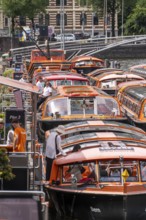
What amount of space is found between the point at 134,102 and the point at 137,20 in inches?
2936

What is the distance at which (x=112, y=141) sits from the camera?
1712 centimetres

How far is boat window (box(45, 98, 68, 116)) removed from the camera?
24.2 metres

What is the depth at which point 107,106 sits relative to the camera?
2491cm

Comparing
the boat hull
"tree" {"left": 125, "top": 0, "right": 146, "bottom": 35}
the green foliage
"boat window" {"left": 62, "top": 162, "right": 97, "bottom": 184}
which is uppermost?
"tree" {"left": 125, "top": 0, "right": 146, "bottom": 35}

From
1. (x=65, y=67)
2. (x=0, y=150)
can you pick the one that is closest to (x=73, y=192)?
(x=0, y=150)

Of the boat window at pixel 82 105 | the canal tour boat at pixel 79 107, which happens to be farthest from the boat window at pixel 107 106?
the boat window at pixel 82 105

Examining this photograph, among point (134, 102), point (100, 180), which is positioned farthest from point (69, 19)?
point (100, 180)

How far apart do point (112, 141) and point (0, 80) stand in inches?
143

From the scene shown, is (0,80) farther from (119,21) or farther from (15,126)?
(119,21)

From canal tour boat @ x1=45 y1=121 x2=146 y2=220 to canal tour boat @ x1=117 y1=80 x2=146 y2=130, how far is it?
8234 mm

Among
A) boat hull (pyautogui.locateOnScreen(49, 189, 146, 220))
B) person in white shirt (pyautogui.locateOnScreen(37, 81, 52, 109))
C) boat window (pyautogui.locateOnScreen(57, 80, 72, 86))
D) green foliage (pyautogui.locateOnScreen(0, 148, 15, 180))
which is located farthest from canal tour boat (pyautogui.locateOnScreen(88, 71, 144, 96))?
green foliage (pyautogui.locateOnScreen(0, 148, 15, 180))

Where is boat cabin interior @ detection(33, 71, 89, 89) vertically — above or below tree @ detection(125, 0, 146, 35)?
below

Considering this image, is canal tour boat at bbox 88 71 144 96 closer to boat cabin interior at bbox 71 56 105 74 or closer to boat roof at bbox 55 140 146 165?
boat cabin interior at bbox 71 56 105 74

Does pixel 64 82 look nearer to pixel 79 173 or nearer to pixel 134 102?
pixel 134 102
